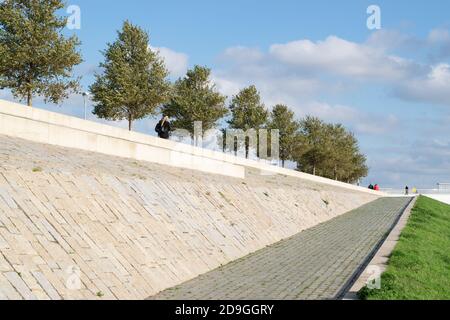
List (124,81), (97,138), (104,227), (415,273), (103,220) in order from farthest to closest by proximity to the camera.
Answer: (124,81) → (97,138) → (415,273) → (103,220) → (104,227)

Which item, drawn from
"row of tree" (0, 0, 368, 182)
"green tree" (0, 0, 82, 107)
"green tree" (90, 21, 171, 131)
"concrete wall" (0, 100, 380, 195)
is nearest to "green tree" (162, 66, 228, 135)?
"row of tree" (0, 0, 368, 182)

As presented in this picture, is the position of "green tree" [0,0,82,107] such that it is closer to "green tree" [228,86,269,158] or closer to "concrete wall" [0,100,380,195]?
"concrete wall" [0,100,380,195]

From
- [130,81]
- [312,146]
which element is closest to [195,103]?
[130,81]

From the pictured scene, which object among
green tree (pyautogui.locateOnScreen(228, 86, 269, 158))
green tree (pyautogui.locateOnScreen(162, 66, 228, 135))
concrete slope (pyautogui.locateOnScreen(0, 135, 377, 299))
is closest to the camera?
concrete slope (pyautogui.locateOnScreen(0, 135, 377, 299))

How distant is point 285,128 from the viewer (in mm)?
72438

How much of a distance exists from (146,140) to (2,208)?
14476 millimetres

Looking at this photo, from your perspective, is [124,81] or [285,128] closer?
[124,81]

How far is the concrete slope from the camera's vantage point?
361 inches

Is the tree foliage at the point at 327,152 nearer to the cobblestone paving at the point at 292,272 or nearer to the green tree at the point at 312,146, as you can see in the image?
the green tree at the point at 312,146

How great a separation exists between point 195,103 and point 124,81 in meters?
11.7

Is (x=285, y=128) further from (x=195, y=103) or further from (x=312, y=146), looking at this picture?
(x=195, y=103)

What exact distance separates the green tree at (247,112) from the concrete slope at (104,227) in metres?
43.0

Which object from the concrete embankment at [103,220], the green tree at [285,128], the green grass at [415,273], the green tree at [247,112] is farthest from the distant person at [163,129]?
the green tree at [285,128]
